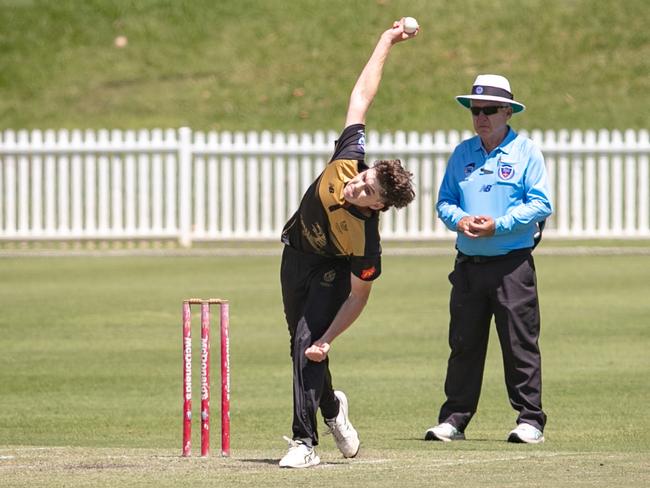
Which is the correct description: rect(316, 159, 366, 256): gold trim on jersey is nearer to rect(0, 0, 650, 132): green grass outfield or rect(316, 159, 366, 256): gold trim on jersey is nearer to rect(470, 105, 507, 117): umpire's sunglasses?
rect(470, 105, 507, 117): umpire's sunglasses

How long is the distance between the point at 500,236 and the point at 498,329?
55 centimetres

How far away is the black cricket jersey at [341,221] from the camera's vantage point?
7.84m

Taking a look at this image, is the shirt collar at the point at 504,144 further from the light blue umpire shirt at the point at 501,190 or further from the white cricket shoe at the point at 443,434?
the white cricket shoe at the point at 443,434

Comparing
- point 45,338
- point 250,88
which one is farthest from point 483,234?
point 250,88

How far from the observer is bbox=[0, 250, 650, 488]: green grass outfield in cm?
778

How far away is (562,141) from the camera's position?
77.4 ft

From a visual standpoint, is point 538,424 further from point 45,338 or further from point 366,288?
point 45,338

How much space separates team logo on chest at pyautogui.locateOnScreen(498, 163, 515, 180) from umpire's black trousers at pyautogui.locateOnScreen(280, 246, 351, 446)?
1.56 metres

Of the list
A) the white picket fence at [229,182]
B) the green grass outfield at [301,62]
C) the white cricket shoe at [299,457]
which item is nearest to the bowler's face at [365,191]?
the white cricket shoe at [299,457]

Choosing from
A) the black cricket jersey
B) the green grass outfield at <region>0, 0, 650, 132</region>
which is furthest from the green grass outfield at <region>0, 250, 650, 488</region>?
the green grass outfield at <region>0, 0, 650, 132</region>

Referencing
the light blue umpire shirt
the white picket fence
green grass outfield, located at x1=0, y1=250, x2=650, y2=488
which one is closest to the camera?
green grass outfield, located at x1=0, y1=250, x2=650, y2=488

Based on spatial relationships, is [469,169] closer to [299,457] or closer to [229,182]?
[299,457]

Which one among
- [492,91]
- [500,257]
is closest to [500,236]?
[500,257]

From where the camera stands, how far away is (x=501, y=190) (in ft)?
30.8
